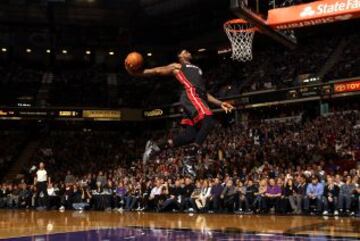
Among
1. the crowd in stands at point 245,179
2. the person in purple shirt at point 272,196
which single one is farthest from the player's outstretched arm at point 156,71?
the person in purple shirt at point 272,196

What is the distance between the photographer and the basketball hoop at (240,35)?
43.9ft

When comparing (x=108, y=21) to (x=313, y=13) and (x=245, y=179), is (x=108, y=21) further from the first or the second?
(x=313, y=13)

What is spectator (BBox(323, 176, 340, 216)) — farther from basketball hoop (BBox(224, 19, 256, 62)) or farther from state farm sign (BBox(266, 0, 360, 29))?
state farm sign (BBox(266, 0, 360, 29))

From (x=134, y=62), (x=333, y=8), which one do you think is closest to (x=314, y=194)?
(x=333, y=8)

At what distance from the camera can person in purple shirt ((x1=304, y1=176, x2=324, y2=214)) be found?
15.0 metres

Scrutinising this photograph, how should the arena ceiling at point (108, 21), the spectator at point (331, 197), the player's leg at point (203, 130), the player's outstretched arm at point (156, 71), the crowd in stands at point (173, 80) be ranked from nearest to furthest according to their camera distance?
the player's outstretched arm at point (156, 71) → the player's leg at point (203, 130) → the spectator at point (331, 197) → the crowd in stands at point (173, 80) → the arena ceiling at point (108, 21)

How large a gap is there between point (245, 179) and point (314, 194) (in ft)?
10.1

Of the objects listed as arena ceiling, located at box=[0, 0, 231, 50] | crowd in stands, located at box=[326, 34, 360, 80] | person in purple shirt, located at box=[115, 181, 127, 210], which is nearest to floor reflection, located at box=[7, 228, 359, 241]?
person in purple shirt, located at box=[115, 181, 127, 210]

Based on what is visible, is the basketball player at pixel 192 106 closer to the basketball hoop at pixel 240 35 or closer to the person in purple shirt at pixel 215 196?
the basketball hoop at pixel 240 35

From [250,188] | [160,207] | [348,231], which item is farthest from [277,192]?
[348,231]

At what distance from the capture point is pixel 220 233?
389 inches

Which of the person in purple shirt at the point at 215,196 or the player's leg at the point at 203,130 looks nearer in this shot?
the player's leg at the point at 203,130

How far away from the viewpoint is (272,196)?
51.7 ft

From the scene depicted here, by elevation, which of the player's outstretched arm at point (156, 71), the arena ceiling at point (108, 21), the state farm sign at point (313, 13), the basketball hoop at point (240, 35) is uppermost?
the arena ceiling at point (108, 21)
